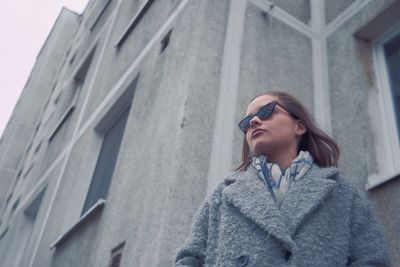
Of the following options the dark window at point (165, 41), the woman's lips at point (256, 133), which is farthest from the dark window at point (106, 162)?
the woman's lips at point (256, 133)

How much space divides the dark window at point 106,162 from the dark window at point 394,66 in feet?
9.50

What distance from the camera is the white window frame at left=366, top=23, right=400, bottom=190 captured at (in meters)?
3.10

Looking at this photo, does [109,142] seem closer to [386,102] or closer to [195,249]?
[386,102]

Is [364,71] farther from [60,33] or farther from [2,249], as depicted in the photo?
[60,33]

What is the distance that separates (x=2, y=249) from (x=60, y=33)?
10356 millimetres

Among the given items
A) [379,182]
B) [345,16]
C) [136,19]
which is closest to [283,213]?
[379,182]

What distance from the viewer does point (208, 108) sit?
A: 3.33 metres

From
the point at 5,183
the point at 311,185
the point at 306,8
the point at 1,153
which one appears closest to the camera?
the point at 311,185

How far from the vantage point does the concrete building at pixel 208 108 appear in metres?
2.96

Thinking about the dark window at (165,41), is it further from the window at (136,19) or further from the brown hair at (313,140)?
the brown hair at (313,140)

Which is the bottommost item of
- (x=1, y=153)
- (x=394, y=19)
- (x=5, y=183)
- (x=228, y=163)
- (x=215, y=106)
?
(x=228, y=163)

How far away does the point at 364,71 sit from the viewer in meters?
3.59

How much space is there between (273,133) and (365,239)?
56 cm

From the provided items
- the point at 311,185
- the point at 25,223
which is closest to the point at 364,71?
the point at 311,185
